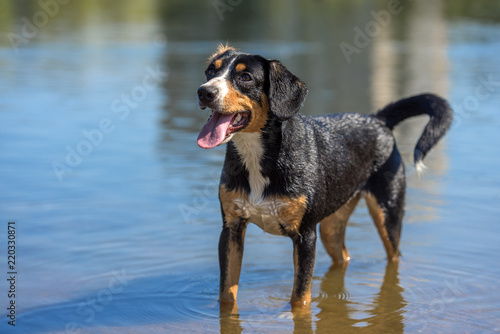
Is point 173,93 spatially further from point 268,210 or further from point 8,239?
point 268,210

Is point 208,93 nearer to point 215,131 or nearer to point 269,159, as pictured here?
point 215,131

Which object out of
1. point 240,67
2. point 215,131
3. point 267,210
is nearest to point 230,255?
point 267,210

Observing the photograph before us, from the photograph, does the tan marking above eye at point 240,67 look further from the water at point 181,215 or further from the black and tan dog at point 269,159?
the water at point 181,215

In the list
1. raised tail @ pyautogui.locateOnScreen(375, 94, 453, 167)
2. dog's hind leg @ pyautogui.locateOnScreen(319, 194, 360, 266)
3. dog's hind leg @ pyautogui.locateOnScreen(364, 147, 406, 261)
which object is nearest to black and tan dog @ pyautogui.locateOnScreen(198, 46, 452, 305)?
dog's hind leg @ pyautogui.locateOnScreen(364, 147, 406, 261)

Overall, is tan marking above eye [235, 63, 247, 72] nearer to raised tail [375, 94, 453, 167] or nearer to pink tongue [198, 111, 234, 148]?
pink tongue [198, 111, 234, 148]

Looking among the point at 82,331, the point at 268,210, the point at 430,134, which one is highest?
the point at 430,134

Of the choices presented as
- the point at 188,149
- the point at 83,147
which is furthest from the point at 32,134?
the point at 188,149

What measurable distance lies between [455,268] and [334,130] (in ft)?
5.78

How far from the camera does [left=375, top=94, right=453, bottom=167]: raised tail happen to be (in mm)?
7168

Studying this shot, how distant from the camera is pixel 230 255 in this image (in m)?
5.92

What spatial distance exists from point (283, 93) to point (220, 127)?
55 cm

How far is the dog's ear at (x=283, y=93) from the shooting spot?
561cm

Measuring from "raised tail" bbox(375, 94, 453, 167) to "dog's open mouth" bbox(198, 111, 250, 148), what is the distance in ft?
7.02

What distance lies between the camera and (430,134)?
23.5 ft
